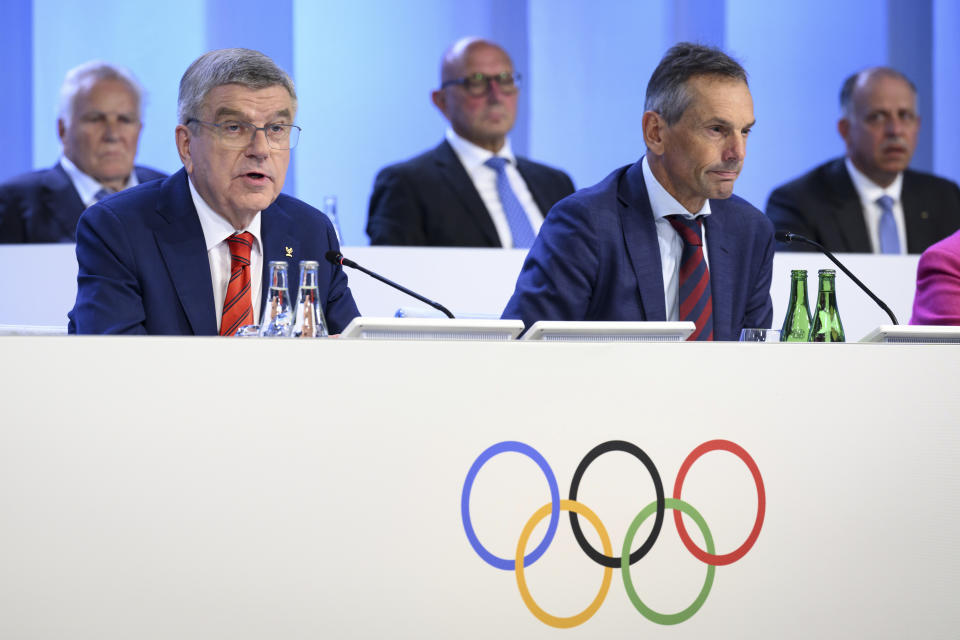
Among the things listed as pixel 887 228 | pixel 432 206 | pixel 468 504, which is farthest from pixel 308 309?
pixel 887 228

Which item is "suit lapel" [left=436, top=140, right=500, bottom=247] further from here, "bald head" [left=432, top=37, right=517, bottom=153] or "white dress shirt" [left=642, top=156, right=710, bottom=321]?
"white dress shirt" [left=642, top=156, right=710, bottom=321]

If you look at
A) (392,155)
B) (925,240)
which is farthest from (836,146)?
(392,155)

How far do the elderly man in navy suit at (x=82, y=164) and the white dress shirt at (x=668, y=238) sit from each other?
2.37m

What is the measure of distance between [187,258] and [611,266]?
0.91 m

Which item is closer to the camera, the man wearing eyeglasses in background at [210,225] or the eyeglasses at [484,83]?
the man wearing eyeglasses in background at [210,225]

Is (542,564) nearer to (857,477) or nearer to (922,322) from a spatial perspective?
(857,477)

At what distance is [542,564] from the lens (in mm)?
1520

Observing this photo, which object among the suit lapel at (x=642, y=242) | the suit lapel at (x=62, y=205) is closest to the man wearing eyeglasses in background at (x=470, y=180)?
the suit lapel at (x=62, y=205)

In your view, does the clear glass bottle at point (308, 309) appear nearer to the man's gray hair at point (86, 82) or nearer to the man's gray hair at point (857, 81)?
the man's gray hair at point (86, 82)

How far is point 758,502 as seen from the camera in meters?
1.59

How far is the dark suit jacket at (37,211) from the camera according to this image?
4.03 meters

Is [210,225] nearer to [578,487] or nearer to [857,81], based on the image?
[578,487]

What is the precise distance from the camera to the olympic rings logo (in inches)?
59.3

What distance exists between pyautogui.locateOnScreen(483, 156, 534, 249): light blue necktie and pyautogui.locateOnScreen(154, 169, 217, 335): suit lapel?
75.9 inches
